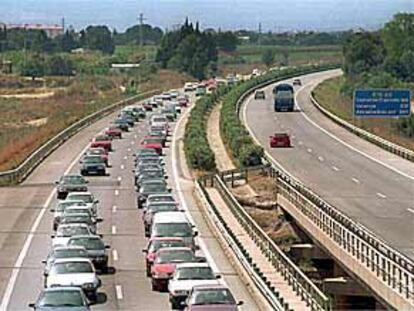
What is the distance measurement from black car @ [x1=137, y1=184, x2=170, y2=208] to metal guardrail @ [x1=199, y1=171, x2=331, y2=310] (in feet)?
9.44

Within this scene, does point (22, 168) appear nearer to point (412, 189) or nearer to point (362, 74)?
point (412, 189)

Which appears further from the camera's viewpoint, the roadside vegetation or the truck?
the roadside vegetation

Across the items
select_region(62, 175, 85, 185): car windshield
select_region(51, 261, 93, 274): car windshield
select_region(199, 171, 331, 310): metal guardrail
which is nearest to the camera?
select_region(199, 171, 331, 310): metal guardrail

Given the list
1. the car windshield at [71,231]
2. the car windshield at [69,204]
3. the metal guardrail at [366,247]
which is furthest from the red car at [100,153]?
the car windshield at [71,231]

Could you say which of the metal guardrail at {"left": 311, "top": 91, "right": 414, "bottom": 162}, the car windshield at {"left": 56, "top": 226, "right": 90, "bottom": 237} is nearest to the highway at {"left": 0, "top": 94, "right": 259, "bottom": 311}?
the car windshield at {"left": 56, "top": 226, "right": 90, "bottom": 237}

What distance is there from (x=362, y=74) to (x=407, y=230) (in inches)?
3704

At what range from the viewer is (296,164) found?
71.8m

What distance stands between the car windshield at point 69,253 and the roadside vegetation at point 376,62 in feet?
276

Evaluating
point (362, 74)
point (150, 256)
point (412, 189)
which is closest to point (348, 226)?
point (150, 256)

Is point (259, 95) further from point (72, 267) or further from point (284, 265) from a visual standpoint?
point (72, 267)

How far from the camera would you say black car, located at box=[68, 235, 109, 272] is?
36603mm

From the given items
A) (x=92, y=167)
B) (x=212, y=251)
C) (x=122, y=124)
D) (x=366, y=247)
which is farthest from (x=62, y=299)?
(x=122, y=124)

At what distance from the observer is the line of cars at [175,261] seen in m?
27.7

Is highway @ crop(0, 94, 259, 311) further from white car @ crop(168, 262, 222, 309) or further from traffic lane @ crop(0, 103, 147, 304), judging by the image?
white car @ crop(168, 262, 222, 309)
